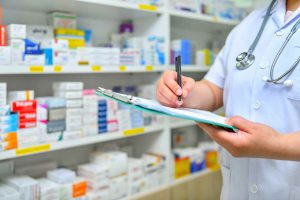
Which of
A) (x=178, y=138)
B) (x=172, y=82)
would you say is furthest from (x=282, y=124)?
(x=178, y=138)

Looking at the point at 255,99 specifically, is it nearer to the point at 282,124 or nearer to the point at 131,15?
the point at 282,124

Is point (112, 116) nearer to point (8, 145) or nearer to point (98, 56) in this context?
point (98, 56)

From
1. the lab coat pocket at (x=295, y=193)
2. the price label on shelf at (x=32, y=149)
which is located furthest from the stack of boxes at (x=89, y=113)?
the lab coat pocket at (x=295, y=193)

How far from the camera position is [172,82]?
1.09m

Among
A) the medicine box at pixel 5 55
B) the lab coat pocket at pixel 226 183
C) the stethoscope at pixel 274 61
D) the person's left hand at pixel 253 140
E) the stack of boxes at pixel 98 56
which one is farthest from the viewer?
the stack of boxes at pixel 98 56

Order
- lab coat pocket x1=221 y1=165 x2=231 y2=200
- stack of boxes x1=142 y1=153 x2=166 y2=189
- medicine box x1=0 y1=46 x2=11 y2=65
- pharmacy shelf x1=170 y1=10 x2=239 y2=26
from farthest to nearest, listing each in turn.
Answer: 1. pharmacy shelf x1=170 y1=10 x2=239 y2=26
2. stack of boxes x1=142 y1=153 x2=166 y2=189
3. medicine box x1=0 y1=46 x2=11 y2=65
4. lab coat pocket x1=221 y1=165 x2=231 y2=200

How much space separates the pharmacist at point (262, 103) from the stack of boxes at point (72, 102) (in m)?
0.78

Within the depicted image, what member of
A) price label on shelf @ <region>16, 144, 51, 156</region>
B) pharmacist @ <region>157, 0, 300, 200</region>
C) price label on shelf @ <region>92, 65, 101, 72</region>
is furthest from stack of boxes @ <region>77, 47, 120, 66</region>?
pharmacist @ <region>157, 0, 300, 200</region>

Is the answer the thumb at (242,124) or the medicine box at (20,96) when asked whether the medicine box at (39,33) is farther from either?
the thumb at (242,124)

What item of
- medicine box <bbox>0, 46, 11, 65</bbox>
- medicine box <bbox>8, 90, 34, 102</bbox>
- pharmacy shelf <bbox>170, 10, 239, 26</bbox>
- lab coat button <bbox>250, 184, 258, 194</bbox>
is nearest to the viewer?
lab coat button <bbox>250, 184, 258, 194</bbox>

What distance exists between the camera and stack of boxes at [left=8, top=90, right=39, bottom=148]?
63.1 inches

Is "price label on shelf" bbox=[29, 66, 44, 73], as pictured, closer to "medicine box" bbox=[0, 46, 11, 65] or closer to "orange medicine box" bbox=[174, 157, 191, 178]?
"medicine box" bbox=[0, 46, 11, 65]

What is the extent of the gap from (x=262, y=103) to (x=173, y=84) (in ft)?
0.92

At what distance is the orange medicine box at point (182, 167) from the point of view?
2414 mm
